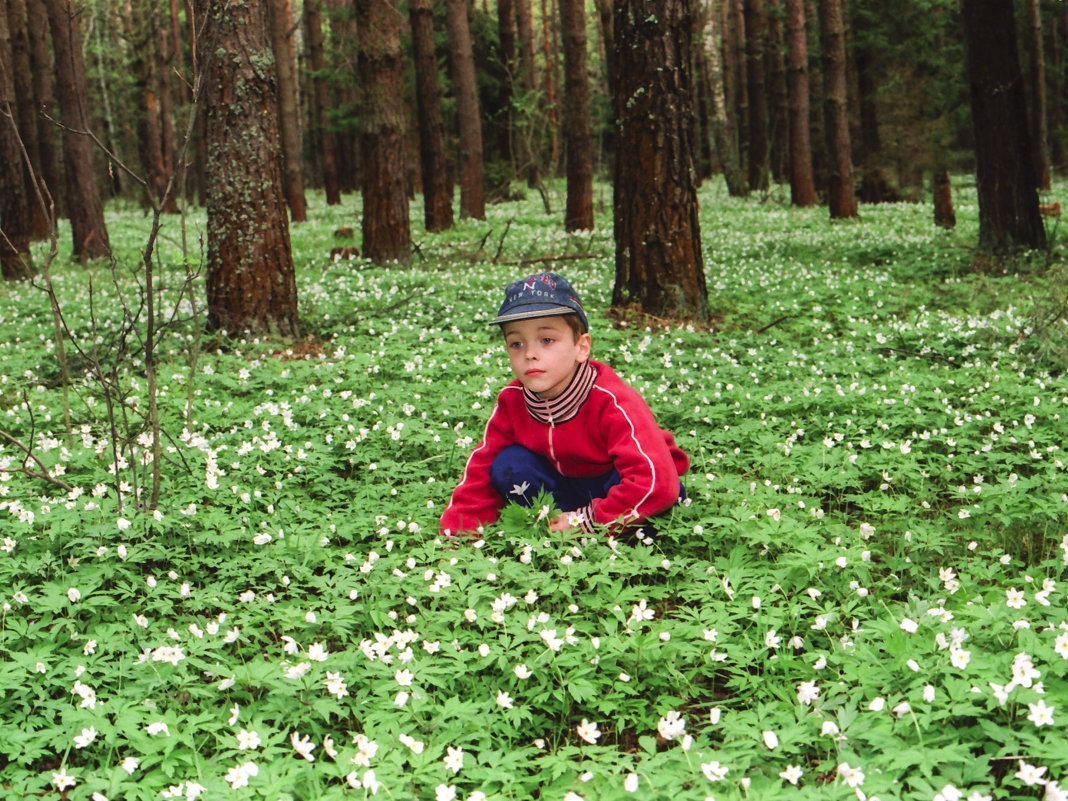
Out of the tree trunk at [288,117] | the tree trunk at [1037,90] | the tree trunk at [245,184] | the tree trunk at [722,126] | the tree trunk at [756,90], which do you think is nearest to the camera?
the tree trunk at [245,184]

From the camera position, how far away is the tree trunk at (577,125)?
18.2 metres

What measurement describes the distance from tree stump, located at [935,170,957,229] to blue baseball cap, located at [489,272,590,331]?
51.6 ft

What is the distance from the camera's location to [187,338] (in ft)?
30.2

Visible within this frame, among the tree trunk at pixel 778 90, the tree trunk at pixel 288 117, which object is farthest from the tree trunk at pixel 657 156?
the tree trunk at pixel 778 90

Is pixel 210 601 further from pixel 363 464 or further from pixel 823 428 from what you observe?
pixel 823 428

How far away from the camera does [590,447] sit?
4539 millimetres

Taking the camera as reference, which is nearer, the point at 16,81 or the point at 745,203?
the point at 16,81

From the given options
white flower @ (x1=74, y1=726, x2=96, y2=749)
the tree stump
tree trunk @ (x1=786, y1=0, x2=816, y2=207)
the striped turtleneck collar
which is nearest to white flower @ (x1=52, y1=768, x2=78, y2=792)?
white flower @ (x1=74, y1=726, x2=96, y2=749)

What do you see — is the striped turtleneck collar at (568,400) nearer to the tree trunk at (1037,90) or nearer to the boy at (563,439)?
the boy at (563,439)

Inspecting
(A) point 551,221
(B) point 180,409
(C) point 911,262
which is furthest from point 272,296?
(A) point 551,221

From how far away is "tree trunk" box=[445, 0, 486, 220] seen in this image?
67.4 feet

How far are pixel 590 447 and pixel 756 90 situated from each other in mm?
27226

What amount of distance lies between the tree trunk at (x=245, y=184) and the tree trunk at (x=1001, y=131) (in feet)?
32.1

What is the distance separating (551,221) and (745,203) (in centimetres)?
820
